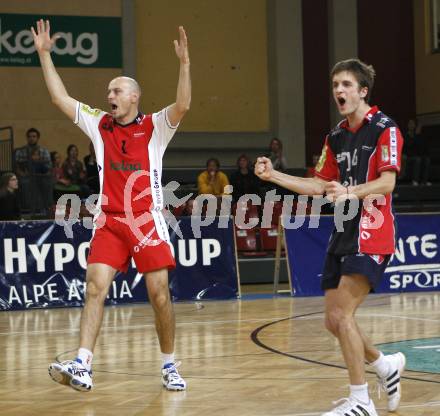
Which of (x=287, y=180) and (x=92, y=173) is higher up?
(x=92, y=173)

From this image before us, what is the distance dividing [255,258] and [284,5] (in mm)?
8495

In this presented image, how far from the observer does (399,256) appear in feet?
50.4

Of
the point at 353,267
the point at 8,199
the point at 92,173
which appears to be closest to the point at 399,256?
the point at 8,199

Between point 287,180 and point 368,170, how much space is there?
1.65 ft

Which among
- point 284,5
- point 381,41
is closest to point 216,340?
point 284,5

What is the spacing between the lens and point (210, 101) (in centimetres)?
2389

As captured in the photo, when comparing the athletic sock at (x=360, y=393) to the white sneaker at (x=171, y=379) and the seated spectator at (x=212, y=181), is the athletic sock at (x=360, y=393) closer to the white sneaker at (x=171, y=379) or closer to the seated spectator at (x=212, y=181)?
the white sneaker at (x=171, y=379)

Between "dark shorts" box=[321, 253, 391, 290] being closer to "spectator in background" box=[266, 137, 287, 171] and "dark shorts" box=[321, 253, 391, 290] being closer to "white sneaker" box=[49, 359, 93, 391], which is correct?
"white sneaker" box=[49, 359, 93, 391]

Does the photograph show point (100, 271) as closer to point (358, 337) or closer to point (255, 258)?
point (358, 337)

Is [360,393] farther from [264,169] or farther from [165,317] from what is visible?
[165,317]

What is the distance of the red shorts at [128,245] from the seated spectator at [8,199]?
887 centimetres

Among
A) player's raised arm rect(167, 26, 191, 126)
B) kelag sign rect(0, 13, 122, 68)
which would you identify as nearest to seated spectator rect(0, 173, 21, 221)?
kelag sign rect(0, 13, 122, 68)

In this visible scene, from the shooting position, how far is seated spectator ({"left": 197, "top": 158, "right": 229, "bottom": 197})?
18.7 meters

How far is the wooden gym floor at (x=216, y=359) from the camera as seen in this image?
6.63 m
